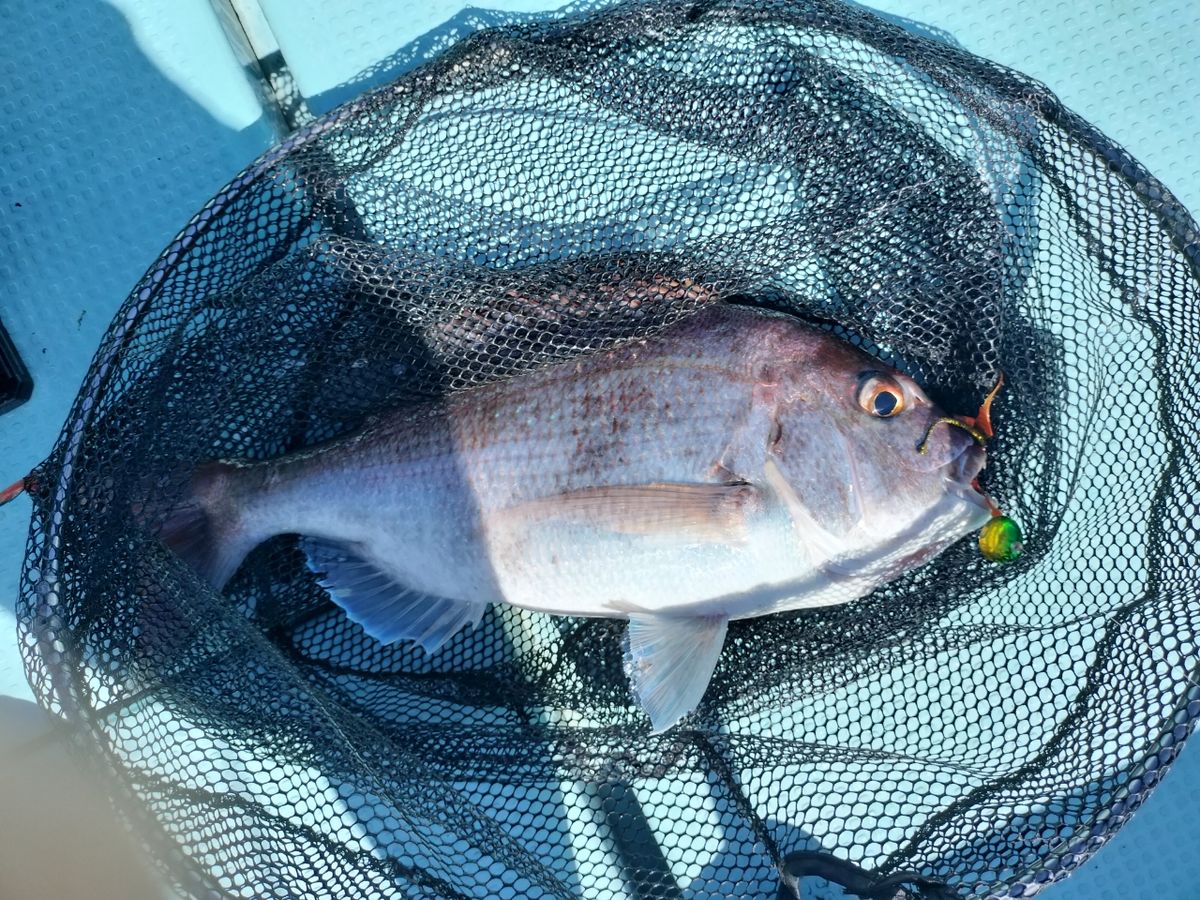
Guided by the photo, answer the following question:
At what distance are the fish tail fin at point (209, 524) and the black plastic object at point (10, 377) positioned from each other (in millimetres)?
779

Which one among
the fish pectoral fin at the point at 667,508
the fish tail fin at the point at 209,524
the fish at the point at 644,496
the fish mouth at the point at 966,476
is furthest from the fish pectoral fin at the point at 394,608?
the fish mouth at the point at 966,476

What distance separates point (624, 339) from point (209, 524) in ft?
3.98

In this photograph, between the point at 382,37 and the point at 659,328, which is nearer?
the point at 659,328

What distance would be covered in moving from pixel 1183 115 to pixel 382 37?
2424 millimetres

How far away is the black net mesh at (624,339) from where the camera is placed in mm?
2131

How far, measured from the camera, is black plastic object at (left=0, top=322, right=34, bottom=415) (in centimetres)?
261

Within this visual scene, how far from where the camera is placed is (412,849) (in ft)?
8.09

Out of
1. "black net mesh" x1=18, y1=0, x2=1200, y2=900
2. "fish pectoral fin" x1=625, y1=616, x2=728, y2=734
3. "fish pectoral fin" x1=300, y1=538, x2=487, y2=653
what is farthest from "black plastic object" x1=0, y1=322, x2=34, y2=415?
"fish pectoral fin" x1=625, y1=616, x2=728, y2=734

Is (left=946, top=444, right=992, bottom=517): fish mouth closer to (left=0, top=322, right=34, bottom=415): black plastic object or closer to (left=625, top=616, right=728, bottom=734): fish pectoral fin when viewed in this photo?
(left=625, top=616, right=728, bottom=734): fish pectoral fin

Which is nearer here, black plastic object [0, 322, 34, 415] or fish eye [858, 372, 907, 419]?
fish eye [858, 372, 907, 419]

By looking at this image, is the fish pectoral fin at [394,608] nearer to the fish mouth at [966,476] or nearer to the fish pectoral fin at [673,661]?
the fish pectoral fin at [673,661]

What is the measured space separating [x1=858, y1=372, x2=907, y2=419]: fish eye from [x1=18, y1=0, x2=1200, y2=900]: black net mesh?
0.22 m

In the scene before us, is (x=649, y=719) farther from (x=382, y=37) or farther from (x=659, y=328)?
(x=382, y=37)

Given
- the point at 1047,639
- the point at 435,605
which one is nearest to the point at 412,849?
the point at 435,605
